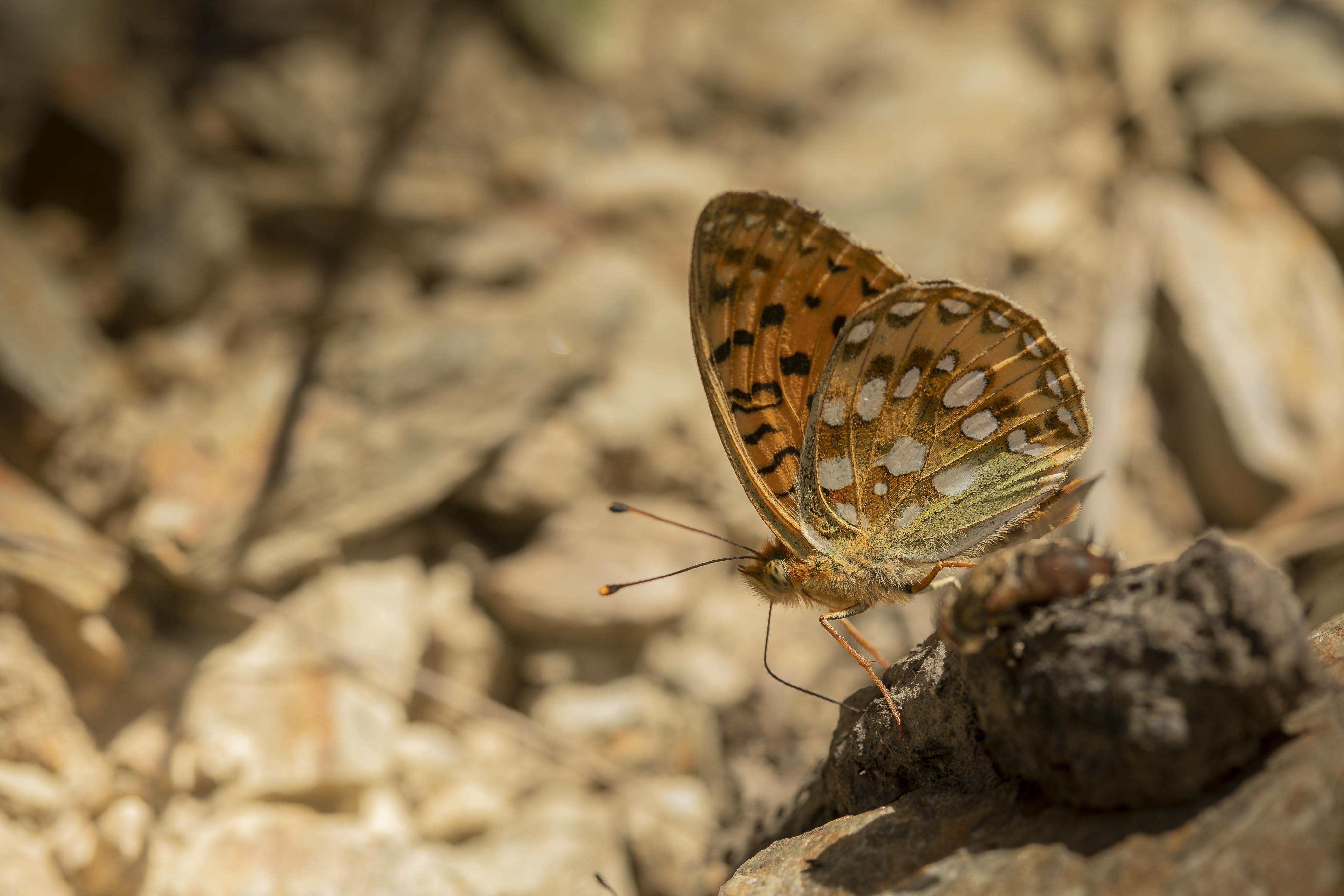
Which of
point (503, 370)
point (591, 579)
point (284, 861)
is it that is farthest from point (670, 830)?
point (503, 370)

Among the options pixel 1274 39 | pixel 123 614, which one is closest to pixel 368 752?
pixel 123 614

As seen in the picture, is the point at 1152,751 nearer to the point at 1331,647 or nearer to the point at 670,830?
the point at 1331,647

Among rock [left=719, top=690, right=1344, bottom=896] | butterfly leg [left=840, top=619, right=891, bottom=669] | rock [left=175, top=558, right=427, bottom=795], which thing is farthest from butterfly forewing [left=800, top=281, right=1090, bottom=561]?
rock [left=175, top=558, right=427, bottom=795]

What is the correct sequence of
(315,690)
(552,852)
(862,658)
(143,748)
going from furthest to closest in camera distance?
(315,690) < (552,852) < (143,748) < (862,658)

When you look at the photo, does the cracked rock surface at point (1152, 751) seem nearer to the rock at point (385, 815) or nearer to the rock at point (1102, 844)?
the rock at point (1102, 844)

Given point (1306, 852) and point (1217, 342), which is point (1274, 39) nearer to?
point (1217, 342)

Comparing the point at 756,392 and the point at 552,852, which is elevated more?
the point at 756,392

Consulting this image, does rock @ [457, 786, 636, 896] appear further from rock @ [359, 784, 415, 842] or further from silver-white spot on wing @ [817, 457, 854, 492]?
silver-white spot on wing @ [817, 457, 854, 492]
